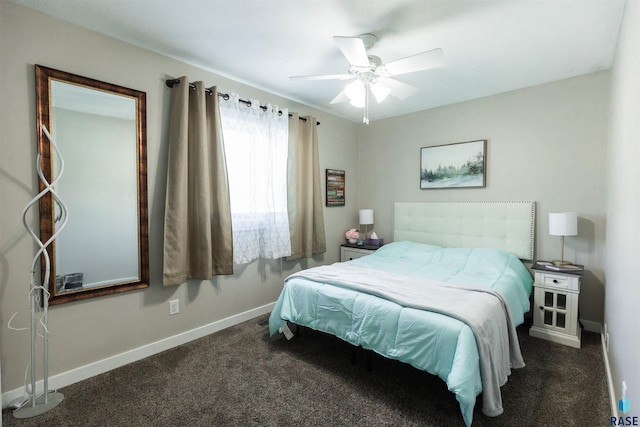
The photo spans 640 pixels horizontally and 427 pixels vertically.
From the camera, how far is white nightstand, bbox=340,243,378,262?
13.5 ft

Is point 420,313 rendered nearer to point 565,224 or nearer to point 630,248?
point 630,248

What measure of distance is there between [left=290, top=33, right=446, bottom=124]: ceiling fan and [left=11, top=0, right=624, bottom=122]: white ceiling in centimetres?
25

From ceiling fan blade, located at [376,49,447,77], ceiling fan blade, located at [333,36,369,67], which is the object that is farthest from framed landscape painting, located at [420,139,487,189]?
ceiling fan blade, located at [333,36,369,67]

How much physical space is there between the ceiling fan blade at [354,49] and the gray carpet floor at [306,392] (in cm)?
227

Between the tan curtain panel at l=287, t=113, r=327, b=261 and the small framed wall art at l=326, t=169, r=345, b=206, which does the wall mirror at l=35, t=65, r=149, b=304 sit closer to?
the tan curtain panel at l=287, t=113, r=327, b=261

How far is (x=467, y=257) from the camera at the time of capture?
3.16 metres

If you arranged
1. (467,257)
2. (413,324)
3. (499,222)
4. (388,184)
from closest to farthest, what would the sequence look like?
(413,324) → (467,257) → (499,222) → (388,184)

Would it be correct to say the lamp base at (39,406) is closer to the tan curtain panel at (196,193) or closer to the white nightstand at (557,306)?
the tan curtain panel at (196,193)

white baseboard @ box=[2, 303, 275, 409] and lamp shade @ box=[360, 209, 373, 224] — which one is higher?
lamp shade @ box=[360, 209, 373, 224]

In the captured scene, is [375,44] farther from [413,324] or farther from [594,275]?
[594,275]

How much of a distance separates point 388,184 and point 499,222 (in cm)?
154

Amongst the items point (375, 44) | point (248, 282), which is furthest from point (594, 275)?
point (248, 282)

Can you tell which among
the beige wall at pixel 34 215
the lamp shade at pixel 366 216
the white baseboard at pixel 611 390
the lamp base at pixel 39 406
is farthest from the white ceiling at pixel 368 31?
the lamp base at pixel 39 406

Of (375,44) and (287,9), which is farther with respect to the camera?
(375,44)
